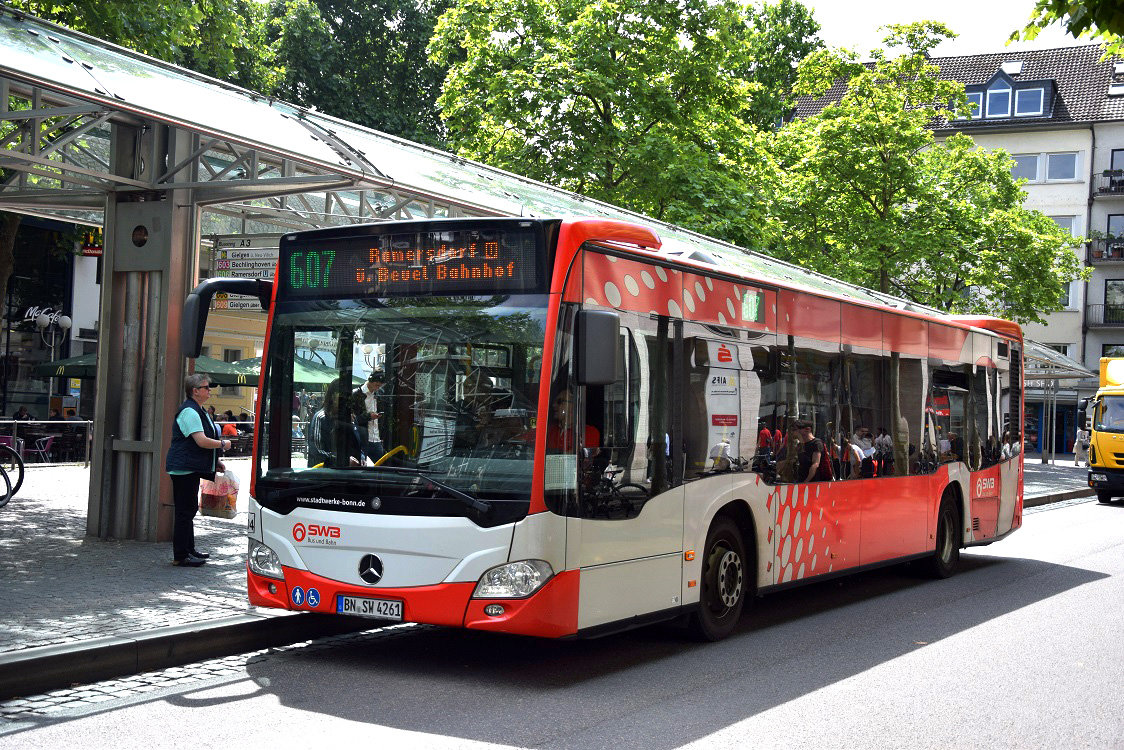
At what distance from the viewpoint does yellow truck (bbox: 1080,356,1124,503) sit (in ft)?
93.7

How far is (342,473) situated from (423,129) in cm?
3504

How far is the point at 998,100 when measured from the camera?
60.4 m

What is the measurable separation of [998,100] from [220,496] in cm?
5431

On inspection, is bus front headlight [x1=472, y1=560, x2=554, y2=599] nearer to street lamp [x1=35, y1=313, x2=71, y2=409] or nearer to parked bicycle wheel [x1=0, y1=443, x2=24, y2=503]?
parked bicycle wheel [x1=0, y1=443, x2=24, y2=503]

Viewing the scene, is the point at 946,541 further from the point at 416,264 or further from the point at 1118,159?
the point at 1118,159

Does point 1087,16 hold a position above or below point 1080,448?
above

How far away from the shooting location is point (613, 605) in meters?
7.78

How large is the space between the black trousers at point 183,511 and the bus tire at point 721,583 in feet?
14.2

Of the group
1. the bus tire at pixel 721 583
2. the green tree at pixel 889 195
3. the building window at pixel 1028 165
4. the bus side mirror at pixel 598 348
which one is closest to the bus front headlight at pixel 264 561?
the bus side mirror at pixel 598 348

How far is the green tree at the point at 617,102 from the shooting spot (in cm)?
2634

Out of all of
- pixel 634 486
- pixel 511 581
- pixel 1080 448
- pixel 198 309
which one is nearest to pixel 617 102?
pixel 198 309

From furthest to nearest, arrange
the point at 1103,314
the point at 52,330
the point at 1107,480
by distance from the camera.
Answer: the point at 1103,314 < the point at 52,330 < the point at 1107,480

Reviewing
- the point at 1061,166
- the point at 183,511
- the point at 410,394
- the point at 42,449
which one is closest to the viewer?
the point at 410,394

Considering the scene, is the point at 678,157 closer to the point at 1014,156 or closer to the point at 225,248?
the point at 225,248
